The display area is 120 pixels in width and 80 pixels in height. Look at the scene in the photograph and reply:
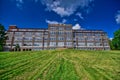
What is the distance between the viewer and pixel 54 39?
80250 millimetres

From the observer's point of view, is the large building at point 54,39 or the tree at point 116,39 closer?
the tree at point 116,39

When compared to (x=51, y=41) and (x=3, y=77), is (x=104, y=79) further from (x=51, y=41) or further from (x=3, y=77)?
(x=51, y=41)

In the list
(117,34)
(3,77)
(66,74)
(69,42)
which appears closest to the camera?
(3,77)

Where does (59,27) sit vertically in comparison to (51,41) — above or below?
above

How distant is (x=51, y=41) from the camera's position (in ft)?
263

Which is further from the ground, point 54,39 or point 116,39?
point 54,39

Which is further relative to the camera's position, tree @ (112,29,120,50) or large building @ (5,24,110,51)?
large building @ (5,24,110,51)

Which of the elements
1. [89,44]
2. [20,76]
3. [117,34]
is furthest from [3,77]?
[89,44]

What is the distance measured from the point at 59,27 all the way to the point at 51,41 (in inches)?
373

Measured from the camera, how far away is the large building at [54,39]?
79625mm

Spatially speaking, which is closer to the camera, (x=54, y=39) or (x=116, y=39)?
(x=116, y=39)

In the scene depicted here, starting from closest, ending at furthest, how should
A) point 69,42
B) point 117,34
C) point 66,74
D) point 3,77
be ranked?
point 3,77 → point 66,74 → point 117,34 → point 69,42

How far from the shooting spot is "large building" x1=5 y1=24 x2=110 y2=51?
7962cm

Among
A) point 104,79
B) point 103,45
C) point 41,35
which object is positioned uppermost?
point 41,35
